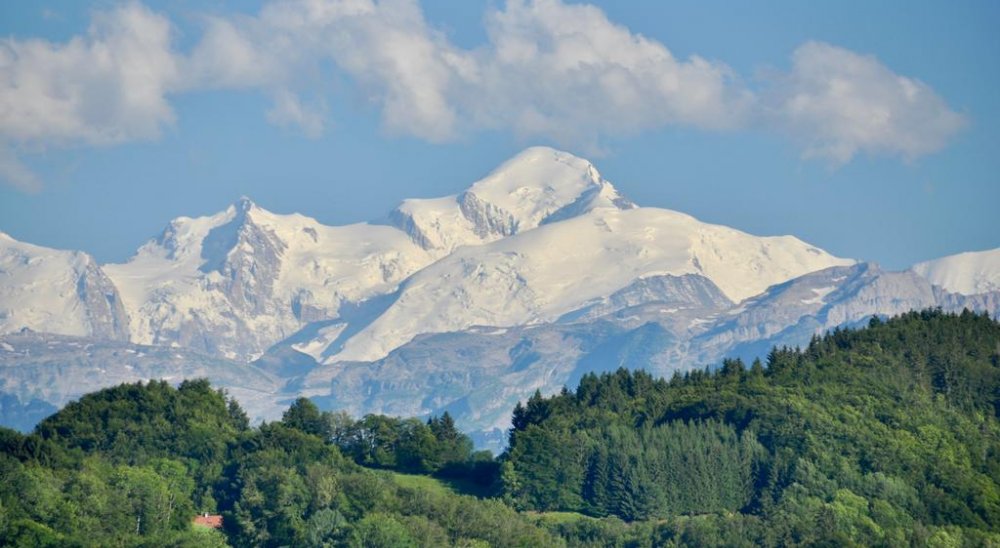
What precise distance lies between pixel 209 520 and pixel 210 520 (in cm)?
14

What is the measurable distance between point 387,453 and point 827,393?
120 feet

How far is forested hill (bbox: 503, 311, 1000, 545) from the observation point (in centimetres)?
15612

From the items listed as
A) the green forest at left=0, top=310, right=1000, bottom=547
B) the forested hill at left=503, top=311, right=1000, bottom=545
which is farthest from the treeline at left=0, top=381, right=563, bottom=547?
the forested hill at left=503, top=311, right=1000, bottom=545

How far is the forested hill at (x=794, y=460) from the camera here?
156m

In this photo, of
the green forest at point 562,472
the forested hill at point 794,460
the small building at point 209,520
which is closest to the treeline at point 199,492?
the green forest at point 562,472

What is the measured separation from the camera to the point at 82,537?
13288cm

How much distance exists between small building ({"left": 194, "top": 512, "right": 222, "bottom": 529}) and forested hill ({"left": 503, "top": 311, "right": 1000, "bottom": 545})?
2730 centimetres

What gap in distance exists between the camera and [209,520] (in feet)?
496

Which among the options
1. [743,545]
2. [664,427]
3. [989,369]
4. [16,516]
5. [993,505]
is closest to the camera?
[16,516]

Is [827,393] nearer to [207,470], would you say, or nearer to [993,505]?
[993,505]

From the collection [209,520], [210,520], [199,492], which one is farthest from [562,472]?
[209,520]

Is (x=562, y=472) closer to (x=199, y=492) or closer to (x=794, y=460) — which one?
(x=794, y=460)

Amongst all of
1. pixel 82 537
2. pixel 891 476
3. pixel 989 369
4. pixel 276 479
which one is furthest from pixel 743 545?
pixel 989 369

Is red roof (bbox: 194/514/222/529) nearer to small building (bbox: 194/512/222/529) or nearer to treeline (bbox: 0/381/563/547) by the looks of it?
small building (bbox: 194/512/222/529)
